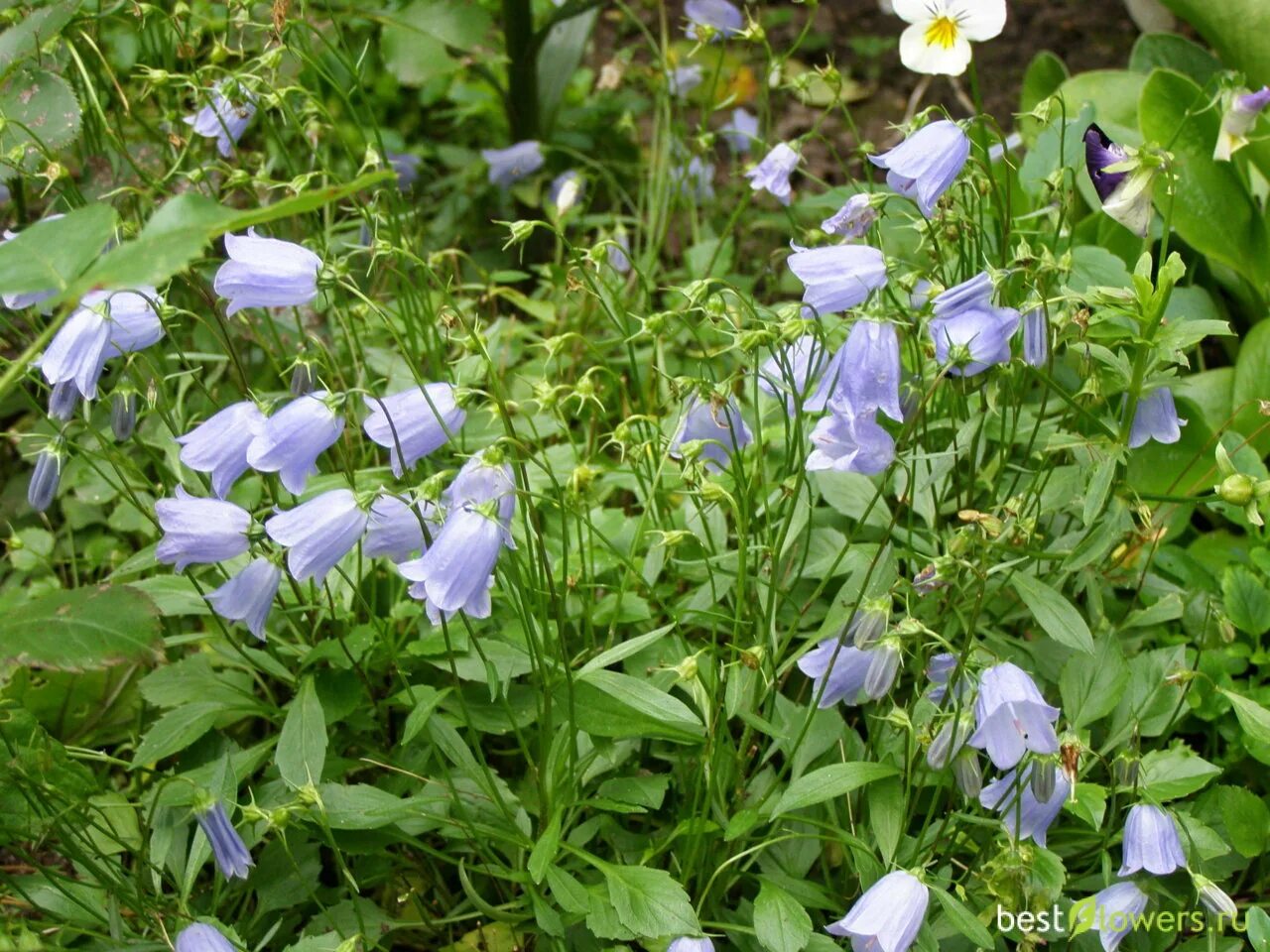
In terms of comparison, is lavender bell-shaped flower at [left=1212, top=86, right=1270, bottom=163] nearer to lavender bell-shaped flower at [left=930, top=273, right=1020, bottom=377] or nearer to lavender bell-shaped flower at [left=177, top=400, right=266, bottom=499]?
lavender bell-shaped flower at [left=930, top=273, right=1020, bottom=377]

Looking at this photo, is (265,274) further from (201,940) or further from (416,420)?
(201,940)

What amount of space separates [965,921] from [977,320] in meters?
0.78

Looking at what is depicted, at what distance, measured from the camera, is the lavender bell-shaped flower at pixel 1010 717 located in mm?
1516

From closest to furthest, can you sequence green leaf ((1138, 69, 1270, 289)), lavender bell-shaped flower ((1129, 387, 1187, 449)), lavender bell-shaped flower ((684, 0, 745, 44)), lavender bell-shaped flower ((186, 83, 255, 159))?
lavender bell-shaped flower ((1129, 387, 1187, 449)) → lavender bell-shaped flower ((186, 83, 255, 159)) → green leaf ((1138, 69, 1270, 289)) → lavender bell-shaped flower ((684, 0, 745, 44))

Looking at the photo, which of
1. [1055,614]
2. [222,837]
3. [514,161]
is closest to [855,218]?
[1055,614]

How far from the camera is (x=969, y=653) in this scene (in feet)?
5.24

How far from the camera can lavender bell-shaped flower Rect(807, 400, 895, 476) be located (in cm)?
172

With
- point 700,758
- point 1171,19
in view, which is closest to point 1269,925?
point 700,758

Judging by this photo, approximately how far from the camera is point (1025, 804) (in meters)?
1.74

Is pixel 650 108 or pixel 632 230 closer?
pixel 632 230

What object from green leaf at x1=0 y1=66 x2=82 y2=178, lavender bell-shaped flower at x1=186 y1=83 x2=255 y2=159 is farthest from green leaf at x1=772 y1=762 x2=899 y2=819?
green leaf at x1=0 y1=66 x2=82 y2=178

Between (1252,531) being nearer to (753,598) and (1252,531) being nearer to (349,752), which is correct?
(753,598)

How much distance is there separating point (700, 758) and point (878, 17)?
3.39 meters

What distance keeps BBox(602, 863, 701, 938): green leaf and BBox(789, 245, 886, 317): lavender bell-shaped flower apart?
814 mm
